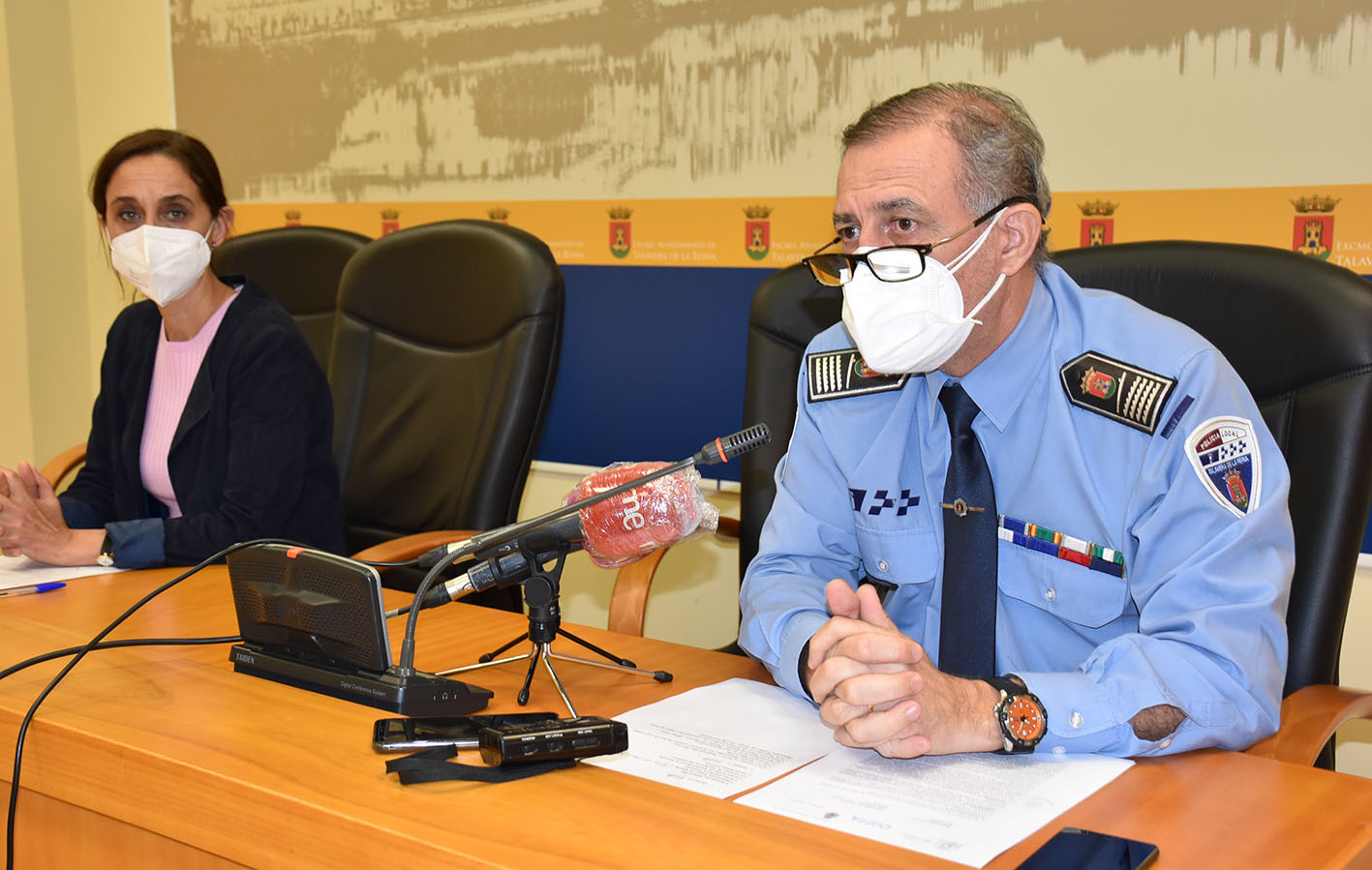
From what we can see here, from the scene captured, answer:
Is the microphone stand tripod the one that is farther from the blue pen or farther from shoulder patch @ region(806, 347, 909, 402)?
the blue pen

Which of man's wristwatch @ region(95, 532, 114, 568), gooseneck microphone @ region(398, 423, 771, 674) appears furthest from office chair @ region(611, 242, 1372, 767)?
man's wristwatch @ region(95, 532, 114, 568)

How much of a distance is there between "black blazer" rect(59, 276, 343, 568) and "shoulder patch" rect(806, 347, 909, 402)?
99 cm

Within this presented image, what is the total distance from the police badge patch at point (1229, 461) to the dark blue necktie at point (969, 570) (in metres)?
0.24

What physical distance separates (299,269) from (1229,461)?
2.20 metres

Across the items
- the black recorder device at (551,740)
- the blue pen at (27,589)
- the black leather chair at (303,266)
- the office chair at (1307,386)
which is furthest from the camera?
the black leather chair at (303,266)

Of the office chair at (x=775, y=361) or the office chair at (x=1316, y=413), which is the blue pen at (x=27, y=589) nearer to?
the office chair at (x=775, y=361)

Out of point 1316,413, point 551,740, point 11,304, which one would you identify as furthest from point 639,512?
point 11,304

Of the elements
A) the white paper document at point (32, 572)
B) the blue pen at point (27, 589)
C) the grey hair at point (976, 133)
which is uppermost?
the grey hair at point (976, 133)

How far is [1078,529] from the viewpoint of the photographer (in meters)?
1.41

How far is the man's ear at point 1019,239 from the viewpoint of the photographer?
4.98 ft

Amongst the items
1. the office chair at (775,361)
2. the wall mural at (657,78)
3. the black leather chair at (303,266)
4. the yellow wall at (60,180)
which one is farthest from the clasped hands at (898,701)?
the yellow wall at (60,180)

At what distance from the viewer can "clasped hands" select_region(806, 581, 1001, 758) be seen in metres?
1.11

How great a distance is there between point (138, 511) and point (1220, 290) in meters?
1.93

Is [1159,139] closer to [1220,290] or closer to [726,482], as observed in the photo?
[1220,290]
